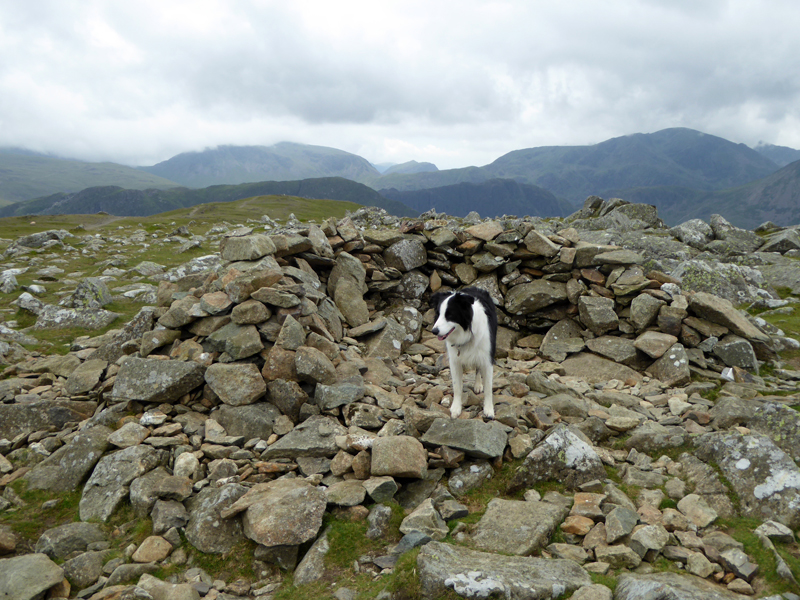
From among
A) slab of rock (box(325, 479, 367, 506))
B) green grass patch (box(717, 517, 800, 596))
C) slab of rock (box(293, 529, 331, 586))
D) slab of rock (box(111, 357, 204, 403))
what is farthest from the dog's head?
slab of rock (box(111, 357, 204, 403))

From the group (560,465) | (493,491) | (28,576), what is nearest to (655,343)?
(560,465)

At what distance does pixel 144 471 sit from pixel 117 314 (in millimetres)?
11437

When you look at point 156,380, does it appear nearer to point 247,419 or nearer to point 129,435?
point 129,435

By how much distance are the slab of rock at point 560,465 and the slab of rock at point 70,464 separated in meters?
7.84

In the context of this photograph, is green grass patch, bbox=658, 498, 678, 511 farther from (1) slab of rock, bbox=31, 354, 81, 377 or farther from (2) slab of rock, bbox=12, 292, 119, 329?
(2) slab of rock, bbox=12, 292, 119, 329

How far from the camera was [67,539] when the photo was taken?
21.9ft

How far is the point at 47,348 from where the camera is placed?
14102mm

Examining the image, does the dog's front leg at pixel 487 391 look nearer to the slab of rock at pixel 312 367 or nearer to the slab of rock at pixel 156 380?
the slab of rock at pixel 312 367

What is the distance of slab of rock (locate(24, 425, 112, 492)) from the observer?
26.1 feet

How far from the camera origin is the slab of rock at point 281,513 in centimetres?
629

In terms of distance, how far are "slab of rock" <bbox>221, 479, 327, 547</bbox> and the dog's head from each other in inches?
153

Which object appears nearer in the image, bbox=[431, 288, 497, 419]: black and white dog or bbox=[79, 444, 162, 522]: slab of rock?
bbox=[79, 444, 162, 522]: slab of rock

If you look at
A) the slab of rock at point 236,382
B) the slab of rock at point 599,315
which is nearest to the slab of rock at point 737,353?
the slab of rock at point 599,315

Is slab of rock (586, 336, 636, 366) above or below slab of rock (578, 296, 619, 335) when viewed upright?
below
